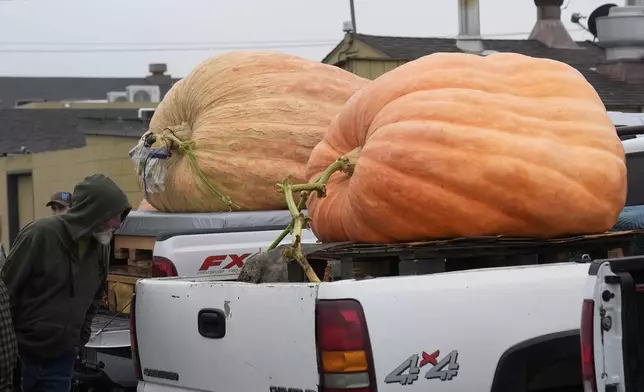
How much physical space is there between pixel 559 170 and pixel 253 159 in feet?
9.42

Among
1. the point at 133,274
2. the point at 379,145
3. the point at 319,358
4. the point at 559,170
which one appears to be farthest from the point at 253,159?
the point at 319,358

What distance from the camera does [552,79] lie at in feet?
17.0

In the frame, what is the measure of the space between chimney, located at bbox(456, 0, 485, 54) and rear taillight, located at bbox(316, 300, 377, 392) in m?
14.9

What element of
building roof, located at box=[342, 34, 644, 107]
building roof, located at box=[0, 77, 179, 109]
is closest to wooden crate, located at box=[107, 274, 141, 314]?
building roof, located at box=[342, 34, 644, 107]

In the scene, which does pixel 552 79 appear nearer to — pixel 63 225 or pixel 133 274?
pixel 63 225

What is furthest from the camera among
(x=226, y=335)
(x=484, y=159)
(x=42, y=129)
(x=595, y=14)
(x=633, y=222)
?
(x=42, y=129)

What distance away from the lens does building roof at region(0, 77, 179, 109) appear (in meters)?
52.5

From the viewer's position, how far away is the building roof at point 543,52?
16453 mm

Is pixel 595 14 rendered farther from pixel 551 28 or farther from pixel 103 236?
pixel 103 236

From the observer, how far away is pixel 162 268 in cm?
631

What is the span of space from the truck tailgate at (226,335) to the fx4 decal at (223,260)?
1.21 meters

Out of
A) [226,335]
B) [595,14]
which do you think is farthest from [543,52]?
[226,335]

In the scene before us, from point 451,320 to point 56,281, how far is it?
8.78 feet

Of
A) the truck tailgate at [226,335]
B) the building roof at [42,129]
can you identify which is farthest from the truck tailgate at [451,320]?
the building roof at [42,129]
